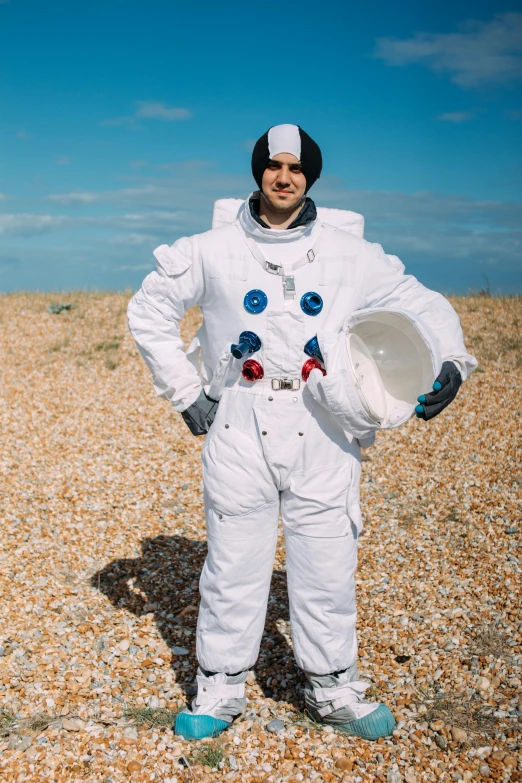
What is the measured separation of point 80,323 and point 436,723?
9.09m

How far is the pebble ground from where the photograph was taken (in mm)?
3297

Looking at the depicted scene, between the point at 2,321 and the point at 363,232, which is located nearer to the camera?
the point at 363,232

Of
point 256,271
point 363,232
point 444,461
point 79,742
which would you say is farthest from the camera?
point 444,461

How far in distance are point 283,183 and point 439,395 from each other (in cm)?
108

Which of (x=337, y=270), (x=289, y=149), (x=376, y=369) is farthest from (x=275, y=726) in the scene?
(x=289, y=149)

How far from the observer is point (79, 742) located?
3363 mm

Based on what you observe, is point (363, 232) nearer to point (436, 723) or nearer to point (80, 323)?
point (436, 723)


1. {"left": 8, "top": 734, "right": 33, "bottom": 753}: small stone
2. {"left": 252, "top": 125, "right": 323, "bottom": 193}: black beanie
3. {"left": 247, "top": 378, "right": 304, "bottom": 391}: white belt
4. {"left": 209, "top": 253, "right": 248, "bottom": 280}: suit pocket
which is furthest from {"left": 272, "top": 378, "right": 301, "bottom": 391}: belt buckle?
{"left": 8, "top": 734, "right": 33, "bottom": 753}: small stone

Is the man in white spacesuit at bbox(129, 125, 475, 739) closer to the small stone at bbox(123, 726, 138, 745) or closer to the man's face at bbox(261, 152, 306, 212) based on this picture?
the man's face at bbox(261, 152, 306, 212)

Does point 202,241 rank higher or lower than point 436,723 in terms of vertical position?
higher

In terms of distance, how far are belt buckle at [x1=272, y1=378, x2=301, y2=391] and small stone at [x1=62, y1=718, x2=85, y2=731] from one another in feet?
6.06

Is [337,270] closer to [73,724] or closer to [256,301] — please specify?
[256,301]

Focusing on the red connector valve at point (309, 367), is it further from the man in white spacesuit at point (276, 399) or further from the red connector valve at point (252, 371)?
the red connector valve at point (252, 371)

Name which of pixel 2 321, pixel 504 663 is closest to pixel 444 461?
pixel 504 663
